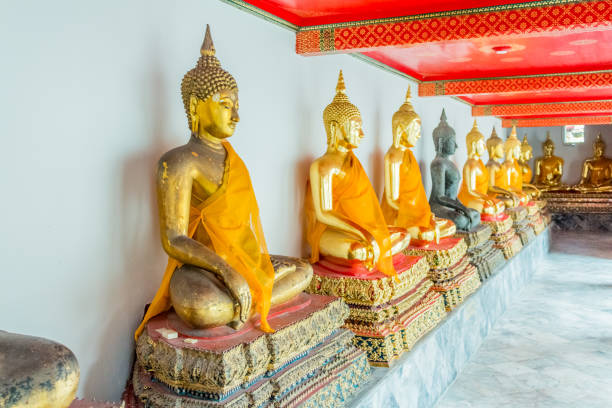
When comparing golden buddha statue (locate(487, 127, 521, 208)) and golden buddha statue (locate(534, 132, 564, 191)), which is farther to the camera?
golden buddha statue (locate(534, 132, 564, 191))

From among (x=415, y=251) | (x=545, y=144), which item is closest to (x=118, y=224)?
(x=415, y=251)

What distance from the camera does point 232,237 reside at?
99.3 inches

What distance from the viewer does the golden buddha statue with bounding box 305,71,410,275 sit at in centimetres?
350

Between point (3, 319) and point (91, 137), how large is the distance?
76cm

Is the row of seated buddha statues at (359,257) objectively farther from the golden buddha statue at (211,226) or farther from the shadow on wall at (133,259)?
the shadow on wall at (133,259)

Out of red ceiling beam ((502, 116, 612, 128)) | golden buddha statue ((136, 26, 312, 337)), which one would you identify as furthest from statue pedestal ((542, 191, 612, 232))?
golden buddha statue ((136, 26, 312, 337))

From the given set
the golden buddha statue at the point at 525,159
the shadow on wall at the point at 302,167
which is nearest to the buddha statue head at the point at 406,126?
the shadow on wall at the point at 302,167

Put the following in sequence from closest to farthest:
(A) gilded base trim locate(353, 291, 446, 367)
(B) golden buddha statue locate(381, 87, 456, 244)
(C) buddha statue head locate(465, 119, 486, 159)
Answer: (A) gilded base trim locate(353, 291, 446, 367) < (B) golden buddha statue locate(381, 87, 456, 244) < (C) buddha statue head locate(465, 119, 486, 159)

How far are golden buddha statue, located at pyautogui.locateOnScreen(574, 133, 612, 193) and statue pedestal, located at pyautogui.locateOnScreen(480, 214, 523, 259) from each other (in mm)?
6393

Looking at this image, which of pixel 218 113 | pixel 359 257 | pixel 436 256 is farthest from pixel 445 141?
pixel 218 113

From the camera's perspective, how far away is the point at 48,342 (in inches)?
58.5

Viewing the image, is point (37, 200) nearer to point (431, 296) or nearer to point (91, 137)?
point (91, 137)

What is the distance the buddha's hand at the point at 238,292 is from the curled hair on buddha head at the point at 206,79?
2.44 feet

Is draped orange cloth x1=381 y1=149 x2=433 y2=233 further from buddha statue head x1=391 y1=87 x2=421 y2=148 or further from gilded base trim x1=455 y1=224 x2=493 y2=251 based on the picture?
gilded base trim x1=455 y1=224 x2=493 y2=251
